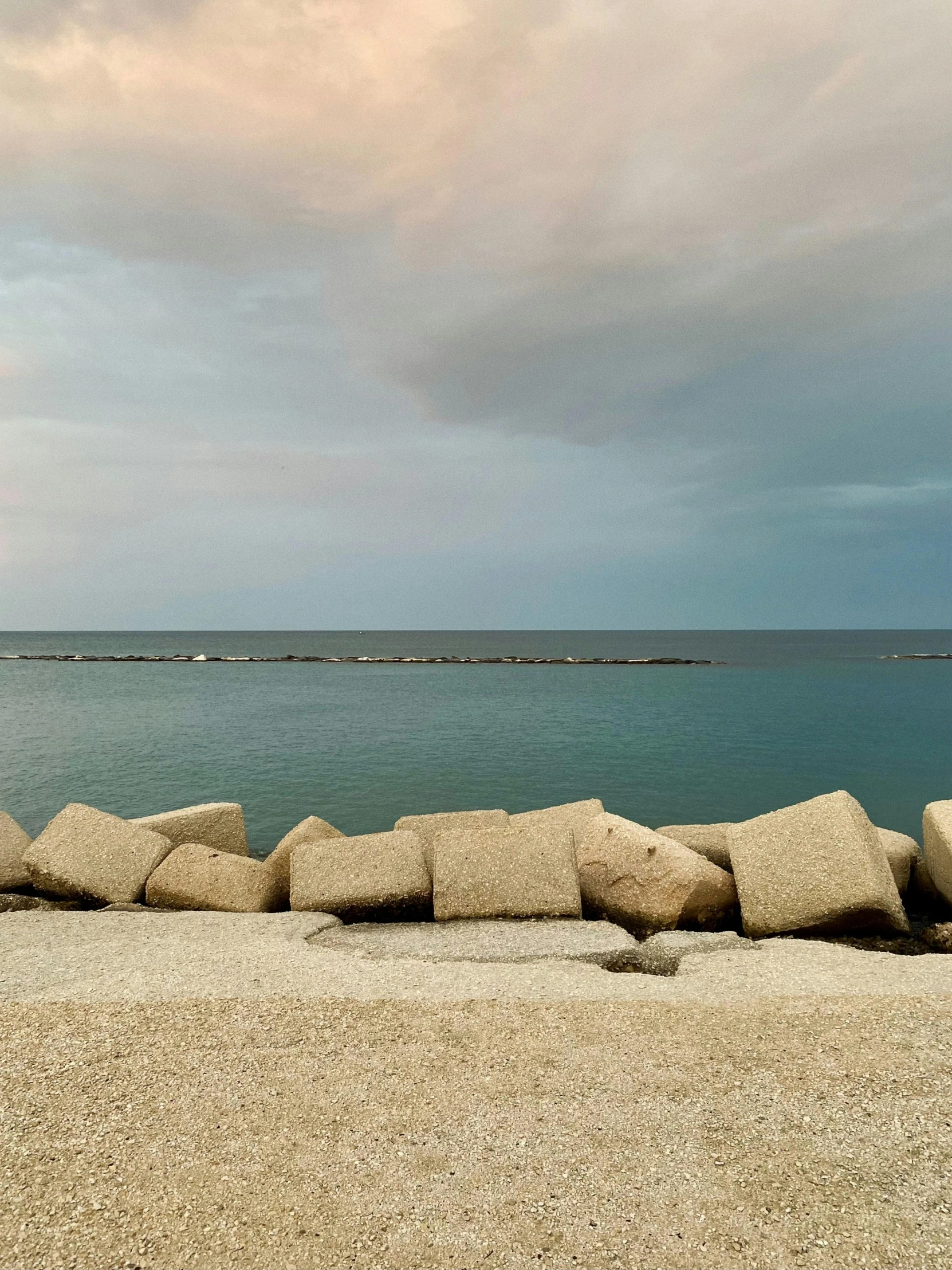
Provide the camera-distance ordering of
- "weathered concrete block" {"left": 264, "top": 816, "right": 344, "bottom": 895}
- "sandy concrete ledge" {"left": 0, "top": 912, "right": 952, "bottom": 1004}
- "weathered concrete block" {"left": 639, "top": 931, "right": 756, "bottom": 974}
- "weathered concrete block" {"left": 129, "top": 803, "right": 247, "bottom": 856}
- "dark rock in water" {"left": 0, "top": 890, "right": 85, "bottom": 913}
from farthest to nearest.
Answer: "weathered concrete block" {"left": 129, "top": 803, "right": 247, "bottom": 856} → "weathered concrete block" {"left": 264, "top": 816, "right": 344, "bottom": 895} → "dark rock in water" {"left": 0, "top": 890, "right": 85, "bottom": 913} → "weathered concrete block" {"left": 639, "top": 931, "right": 756, "bottom": 974} → "sandy concrete ledge" {"left": 0, "top": 912, "right": 952, "bottom": 1004}

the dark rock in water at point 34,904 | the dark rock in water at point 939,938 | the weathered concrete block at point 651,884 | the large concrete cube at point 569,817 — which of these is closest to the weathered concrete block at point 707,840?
the large concrete cube at point 569,817

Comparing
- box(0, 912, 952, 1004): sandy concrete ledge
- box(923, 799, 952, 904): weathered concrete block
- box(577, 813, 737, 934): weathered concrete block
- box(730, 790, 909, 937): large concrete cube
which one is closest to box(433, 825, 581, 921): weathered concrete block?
box(577, 813, 737, 934): weathered concrete block

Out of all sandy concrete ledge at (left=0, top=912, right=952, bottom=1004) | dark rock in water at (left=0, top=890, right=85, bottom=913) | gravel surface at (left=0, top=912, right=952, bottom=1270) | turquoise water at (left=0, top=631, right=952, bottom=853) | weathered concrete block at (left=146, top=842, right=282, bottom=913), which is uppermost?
gravel surface at (left=0, top=912, right=952, bottom=1270)

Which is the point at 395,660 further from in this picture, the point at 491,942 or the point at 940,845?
the point at 491,942

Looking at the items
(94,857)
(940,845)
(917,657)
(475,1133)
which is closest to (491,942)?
(475,1133)

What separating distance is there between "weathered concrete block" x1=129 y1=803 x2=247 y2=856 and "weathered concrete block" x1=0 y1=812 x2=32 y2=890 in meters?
1.38

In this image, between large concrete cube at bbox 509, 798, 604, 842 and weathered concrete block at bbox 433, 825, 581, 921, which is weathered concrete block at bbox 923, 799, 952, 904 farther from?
weathered concrete block at bbox 433, 825, 581, 921

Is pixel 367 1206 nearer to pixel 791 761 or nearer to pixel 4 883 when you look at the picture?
pixel 4 883

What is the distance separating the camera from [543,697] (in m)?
45.2

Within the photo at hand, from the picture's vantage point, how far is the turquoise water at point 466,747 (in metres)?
17.7

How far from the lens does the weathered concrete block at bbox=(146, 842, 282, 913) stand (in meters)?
8.34

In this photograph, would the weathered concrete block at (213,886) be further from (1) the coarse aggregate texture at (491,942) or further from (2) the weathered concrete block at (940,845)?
(2) the weathered concrete block at (940,845)

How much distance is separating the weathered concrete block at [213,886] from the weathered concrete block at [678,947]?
444cm

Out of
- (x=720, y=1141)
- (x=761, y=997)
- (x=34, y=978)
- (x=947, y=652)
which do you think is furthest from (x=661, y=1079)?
(x=947, y=652)
